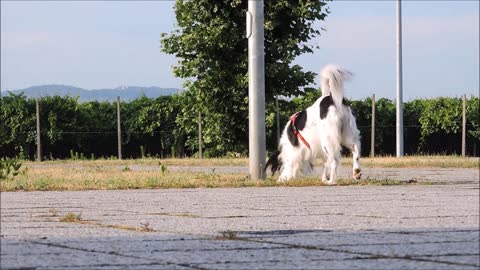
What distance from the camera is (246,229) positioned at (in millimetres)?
10195

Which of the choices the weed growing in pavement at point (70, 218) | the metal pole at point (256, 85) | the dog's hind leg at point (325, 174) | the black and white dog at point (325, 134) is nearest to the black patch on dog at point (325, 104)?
the black and white dog at point (325, 134)

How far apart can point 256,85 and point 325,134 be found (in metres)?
1.66

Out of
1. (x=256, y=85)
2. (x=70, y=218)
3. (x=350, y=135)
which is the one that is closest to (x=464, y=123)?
(x=256, y=85)

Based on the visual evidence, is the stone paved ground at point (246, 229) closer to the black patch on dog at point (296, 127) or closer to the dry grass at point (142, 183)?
the dry grass at point (142, 183)

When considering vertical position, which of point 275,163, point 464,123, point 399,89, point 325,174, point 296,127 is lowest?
point 325,174

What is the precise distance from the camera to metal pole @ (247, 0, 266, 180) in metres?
16.7

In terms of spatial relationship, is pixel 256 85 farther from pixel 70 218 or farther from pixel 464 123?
pixel 464 123

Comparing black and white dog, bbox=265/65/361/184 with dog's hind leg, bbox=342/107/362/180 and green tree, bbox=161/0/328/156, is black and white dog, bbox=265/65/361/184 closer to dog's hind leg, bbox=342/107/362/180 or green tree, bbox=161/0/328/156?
dog's hind leg, bbox=342/107/362/180

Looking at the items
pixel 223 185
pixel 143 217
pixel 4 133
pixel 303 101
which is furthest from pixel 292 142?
pixel 4 133

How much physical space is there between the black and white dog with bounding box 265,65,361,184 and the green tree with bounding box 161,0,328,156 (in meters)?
11.3

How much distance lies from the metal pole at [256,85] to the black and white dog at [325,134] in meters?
0.42

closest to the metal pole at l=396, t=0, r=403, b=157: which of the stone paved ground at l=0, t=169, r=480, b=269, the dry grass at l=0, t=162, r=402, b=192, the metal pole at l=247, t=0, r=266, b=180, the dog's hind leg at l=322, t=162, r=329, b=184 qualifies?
the dry grass at l=0, t=162, r=402, b=192

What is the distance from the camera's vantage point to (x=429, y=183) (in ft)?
54.8

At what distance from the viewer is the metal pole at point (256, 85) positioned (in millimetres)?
16719
